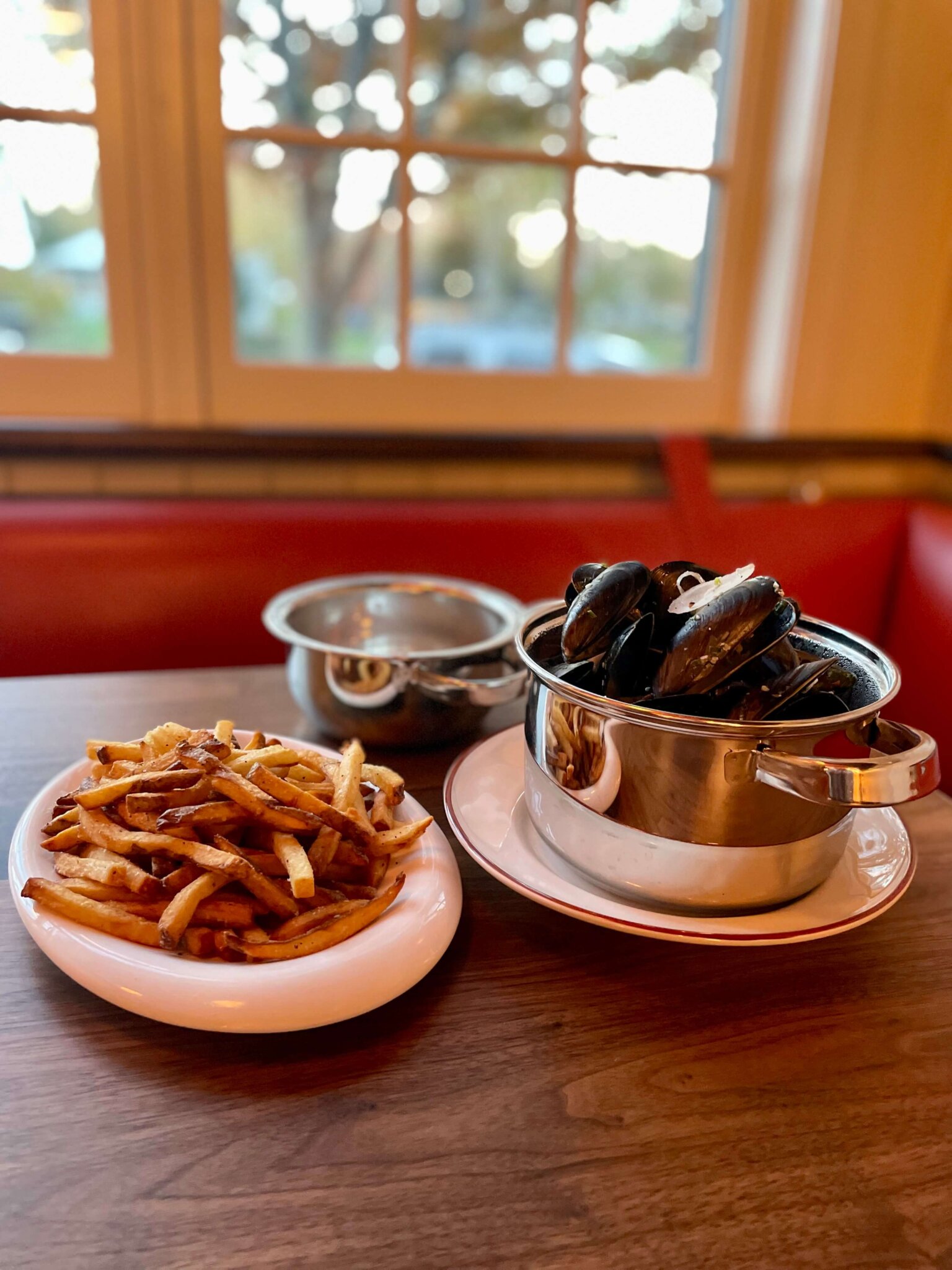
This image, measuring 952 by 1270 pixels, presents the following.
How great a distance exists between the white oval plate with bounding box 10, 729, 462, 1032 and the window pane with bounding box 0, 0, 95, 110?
5.42 ft

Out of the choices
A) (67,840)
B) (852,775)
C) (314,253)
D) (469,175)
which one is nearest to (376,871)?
(67,840)

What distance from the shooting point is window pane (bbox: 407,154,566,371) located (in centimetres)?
197

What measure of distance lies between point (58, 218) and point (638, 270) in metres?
1.27

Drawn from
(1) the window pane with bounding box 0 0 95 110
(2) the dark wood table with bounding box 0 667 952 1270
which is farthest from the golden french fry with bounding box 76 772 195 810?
(1) the window pane with bounding box 0 0 95 110

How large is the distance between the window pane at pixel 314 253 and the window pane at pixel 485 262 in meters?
0.07

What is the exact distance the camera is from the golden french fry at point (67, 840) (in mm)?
668

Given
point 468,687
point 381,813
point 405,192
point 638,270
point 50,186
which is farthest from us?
point 638,270

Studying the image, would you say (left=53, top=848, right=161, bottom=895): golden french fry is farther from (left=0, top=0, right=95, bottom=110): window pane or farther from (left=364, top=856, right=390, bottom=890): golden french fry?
(left=0, top=0, right=95, bottom=110): window pane

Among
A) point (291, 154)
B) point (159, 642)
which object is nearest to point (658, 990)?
point (159, 642)

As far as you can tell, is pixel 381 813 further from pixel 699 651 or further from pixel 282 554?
pixel 282 554

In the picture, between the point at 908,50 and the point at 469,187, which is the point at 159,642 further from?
the point at 908,50

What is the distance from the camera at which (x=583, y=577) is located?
0.72m

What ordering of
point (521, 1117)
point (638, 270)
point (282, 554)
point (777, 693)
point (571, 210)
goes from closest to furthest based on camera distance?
point (521, 1117)
point (777, 693)
point (282, 554)
point (571, 210)
point (638, 270)

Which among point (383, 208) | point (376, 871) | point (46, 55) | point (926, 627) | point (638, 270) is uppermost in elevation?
point (46, 55)
